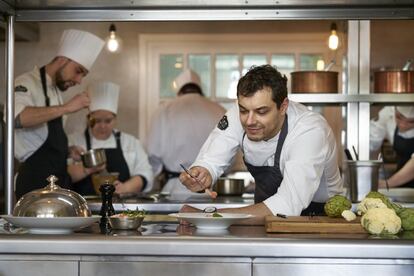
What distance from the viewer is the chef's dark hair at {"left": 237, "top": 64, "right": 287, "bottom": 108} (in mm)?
3379

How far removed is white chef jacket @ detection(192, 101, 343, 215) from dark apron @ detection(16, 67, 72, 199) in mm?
1642

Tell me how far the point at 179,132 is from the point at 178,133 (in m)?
0.01

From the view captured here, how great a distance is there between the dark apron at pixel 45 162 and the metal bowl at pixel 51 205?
83.1 inches

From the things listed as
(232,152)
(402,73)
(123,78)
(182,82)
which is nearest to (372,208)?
(232,152)

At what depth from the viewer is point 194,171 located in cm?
350

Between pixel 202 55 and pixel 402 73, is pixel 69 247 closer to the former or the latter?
pixel 402 73

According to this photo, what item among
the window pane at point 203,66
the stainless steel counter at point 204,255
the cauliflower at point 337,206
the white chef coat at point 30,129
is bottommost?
the stainless steel counter at point 204,255

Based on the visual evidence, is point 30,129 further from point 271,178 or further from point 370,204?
point 370,204

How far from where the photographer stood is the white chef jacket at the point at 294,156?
11.1 feet

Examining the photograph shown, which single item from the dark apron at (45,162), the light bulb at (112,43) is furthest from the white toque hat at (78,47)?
the light bulb at (112,43)

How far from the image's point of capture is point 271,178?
12.5 feet

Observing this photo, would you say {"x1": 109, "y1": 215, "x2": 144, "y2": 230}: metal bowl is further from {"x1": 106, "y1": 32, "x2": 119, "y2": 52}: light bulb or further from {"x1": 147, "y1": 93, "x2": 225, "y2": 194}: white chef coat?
{"x1": 106, "y1": 32, "x2": 119, "y2": 52}: light bulb

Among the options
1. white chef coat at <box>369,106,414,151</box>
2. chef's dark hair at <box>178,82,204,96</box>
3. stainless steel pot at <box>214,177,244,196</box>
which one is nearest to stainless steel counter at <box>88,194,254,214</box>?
stainless steel pot at <box>214,177,244,196</box>

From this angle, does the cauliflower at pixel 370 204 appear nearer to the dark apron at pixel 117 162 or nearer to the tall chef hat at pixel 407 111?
the dark apron at pixel 117 162
